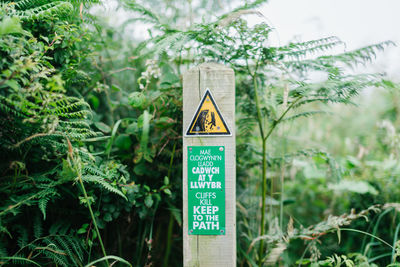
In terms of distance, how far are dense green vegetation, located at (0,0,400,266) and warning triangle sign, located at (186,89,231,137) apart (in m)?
0.38

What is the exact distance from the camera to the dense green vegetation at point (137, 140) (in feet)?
4.97

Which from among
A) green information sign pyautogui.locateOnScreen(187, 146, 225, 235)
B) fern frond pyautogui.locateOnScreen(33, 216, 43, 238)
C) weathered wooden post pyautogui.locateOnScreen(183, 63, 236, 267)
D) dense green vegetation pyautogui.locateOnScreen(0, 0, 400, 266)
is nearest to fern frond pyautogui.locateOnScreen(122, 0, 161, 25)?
dense green vegetation pyautogui.locateOnScreen(0, 0, 400, 266)

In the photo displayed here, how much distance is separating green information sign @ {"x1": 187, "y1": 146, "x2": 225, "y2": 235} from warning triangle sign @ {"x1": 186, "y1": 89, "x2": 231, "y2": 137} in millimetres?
94

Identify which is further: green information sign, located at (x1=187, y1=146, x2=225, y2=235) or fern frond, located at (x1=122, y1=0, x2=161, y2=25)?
fern frond, located at (x1=122, y1=0, x2=161, y2=25)

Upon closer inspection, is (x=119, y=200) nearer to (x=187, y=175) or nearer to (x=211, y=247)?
(x=187, y=175)

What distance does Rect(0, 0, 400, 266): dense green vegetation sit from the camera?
1.51 metres

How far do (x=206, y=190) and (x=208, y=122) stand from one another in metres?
0.42

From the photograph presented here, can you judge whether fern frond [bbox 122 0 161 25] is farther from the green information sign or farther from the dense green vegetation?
the green information sign

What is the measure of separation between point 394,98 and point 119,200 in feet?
13.2

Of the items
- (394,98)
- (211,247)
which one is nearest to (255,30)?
(211,247)

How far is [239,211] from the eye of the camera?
7.81ft

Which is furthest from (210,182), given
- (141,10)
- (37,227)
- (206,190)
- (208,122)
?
(141,10)

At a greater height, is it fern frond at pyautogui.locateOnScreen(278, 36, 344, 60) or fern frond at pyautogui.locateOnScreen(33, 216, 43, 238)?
fern frond at pyautogui.locateOnScreen(278, 36, 344, 60)

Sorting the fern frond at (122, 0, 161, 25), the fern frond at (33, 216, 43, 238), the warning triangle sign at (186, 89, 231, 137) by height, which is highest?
the fern frond at (122, 0, 161, 25)
